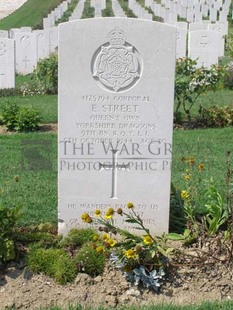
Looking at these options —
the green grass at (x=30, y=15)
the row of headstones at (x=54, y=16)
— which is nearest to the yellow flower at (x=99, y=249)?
the row of headstones at (x=54, y=16)

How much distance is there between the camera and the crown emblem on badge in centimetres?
461

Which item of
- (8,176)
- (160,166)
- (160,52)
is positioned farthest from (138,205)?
(8,176)

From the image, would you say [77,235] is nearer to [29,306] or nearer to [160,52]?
[29,306]

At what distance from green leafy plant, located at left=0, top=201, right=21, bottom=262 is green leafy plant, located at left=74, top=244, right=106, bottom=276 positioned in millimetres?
464

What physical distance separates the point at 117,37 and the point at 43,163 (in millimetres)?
3393

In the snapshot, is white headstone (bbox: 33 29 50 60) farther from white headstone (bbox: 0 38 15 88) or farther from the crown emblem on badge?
the crown emblem on badge

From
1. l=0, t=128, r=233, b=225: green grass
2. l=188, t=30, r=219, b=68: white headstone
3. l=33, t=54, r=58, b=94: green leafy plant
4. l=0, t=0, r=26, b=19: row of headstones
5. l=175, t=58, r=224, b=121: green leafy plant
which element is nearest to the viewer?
l=0, t=128, r=233, b=225: green grass

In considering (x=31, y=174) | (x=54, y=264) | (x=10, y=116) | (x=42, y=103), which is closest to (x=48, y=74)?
(x=42, y=103)

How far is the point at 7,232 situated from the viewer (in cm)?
461

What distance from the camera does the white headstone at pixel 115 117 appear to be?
4.62 m

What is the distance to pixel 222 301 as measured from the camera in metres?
4.32

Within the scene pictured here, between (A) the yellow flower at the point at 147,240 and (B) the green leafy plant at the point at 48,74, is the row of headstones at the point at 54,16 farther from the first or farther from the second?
(A) the yellow flower at the point at 147,240

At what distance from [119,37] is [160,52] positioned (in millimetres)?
317

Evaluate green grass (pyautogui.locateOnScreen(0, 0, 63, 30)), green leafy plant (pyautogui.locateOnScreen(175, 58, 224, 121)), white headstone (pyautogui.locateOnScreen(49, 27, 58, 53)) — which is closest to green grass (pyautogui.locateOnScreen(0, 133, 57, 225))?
green leafy plant (pyautogui.locateOnScreen(175, 58, 224, 121))
